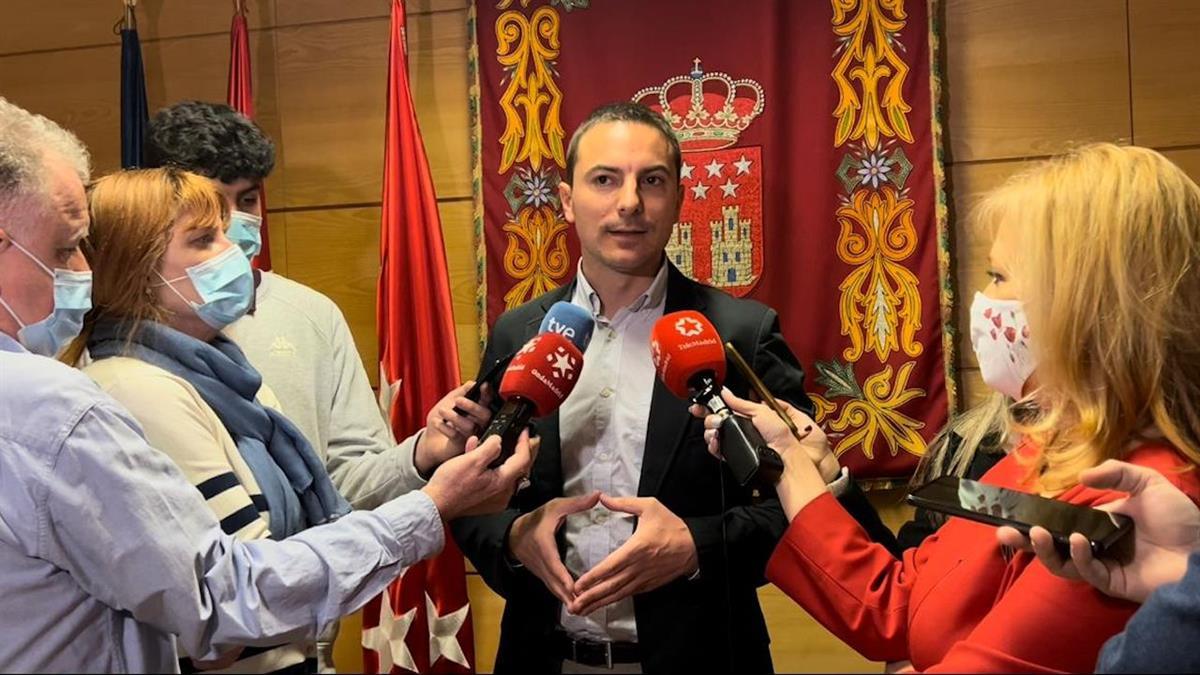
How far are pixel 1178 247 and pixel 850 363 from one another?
6.44 ft

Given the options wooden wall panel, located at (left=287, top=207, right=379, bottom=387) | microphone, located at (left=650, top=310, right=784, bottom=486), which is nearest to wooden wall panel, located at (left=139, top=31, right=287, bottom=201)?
wooden wall panel, located at (left=287, top=207, right=379, bottom=387)

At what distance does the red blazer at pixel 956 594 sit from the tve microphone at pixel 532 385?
0.48 meters

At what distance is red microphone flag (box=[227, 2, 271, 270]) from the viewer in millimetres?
3490

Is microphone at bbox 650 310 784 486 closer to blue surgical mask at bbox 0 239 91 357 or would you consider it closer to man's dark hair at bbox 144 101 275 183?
blue surgical mask at bbox 0 239 91 357

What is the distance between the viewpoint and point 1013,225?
5.05ft

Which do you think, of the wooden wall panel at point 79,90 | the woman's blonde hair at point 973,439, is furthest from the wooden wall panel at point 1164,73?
the wooden wall panel at point 79,90

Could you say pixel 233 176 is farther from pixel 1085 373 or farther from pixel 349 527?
pixel 1085 373

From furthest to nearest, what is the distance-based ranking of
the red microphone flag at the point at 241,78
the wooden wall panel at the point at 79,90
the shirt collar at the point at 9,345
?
1. the wooden wall panel at the point at 79,90
2. the red microphone flag at the point at 241,78
3. the shirt collar at the point at 9,345

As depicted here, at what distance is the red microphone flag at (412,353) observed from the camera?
3.33 metres

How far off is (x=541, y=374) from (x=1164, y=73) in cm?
220

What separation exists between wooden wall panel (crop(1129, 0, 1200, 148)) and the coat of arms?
1.04 meters

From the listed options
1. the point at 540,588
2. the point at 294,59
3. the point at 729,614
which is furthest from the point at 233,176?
the point at 729,614

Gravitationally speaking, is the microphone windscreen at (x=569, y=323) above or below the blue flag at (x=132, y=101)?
below

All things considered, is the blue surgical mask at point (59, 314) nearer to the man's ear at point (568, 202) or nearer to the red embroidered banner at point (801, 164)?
the man's ear at point (568, 202)
